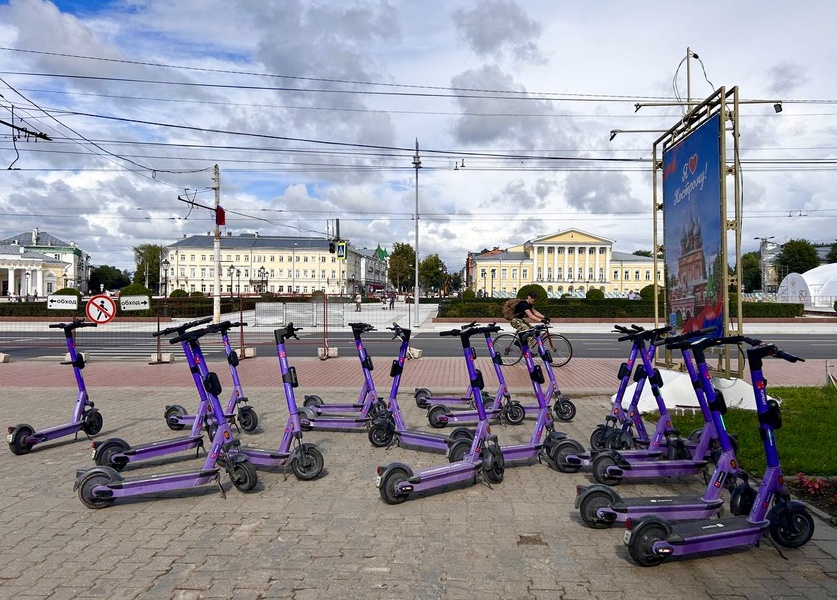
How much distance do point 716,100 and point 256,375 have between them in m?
9.69

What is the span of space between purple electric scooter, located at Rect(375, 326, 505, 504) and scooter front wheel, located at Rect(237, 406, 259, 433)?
2.77 meters

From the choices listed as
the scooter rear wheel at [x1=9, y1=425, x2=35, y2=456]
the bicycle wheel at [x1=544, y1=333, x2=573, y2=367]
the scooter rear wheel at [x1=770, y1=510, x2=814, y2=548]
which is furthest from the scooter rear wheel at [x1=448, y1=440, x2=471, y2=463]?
the bicycle wheel at [x1=544, y1=333, x2=573, y2=367]

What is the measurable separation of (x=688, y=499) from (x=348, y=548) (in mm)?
→ 2422

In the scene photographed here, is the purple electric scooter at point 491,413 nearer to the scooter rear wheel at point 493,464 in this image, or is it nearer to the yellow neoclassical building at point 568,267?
the scooter rear wheel at point 493,464

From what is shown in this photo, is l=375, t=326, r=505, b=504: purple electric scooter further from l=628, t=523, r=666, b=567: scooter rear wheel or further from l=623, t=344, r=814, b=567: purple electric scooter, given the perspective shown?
l=628, t=523, r=666, b=567: scooter rear wheel

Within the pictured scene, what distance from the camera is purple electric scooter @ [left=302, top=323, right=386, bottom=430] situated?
7.16 metres

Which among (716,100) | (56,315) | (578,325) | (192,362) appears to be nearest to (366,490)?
(192,362)

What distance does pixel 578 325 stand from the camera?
32.9 metres

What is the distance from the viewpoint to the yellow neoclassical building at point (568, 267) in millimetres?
103938

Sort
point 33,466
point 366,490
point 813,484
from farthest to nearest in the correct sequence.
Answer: point 33,466 → point 366,490 → point 813,484

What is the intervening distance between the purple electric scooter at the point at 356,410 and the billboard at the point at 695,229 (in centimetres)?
444

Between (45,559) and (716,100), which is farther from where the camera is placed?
(716,100)

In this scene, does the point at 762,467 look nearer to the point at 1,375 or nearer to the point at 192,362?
the point at 192,362

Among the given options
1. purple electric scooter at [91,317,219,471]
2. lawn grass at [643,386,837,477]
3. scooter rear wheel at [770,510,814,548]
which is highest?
purple electric scooter at [91,317,219,471]
